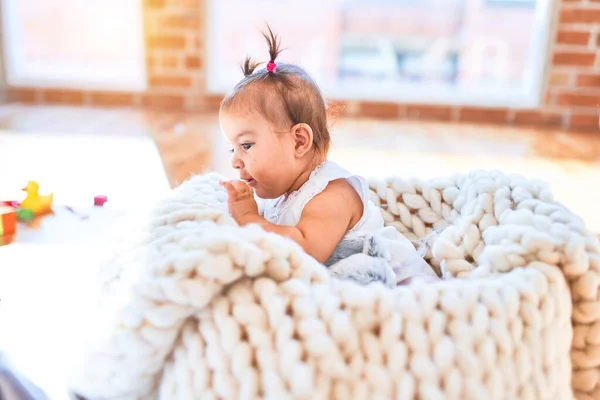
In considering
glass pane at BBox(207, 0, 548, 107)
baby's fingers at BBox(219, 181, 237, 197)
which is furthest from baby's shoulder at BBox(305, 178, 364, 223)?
glass pane at BBox(207, 0, 548, 107)

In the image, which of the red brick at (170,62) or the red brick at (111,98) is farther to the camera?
the red brick at (111,98)

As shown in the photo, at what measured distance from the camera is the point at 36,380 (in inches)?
31.4

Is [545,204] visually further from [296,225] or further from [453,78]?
[453,78]

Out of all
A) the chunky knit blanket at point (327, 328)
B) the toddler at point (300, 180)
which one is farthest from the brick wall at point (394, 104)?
the chunky knit blanket at point (327, 328)

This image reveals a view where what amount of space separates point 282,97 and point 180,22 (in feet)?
6.70

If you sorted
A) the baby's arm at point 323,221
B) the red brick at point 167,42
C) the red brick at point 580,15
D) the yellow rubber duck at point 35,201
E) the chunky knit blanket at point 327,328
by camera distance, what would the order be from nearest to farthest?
the chunky knit blanket at point 327,328 → the baby's arm at point 323,221 → the yellow rubber duck at point 35,201 → the red brick at point 580,15 → the red brick at point 167,42

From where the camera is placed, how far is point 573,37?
2.78 m

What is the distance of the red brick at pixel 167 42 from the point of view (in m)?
2.85

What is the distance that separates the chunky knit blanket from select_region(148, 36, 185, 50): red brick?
2.28 metres

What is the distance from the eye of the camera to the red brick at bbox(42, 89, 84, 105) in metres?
2.98

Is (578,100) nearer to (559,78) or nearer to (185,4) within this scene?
(559,78)

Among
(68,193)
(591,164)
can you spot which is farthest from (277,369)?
(591,164)

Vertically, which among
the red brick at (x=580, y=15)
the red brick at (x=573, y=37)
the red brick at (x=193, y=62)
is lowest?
the red brick at (x=193, y=62)

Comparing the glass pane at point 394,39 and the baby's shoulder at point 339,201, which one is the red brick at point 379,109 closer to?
the glass pane at point 394,39
